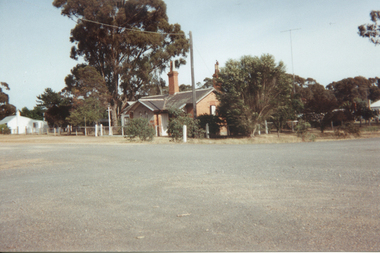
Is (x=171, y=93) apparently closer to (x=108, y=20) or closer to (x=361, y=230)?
(x=108, y=20)

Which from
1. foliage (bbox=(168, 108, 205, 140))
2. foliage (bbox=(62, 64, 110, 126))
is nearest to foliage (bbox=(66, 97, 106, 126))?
foliage (bbox=(62, 64, 110, 126))

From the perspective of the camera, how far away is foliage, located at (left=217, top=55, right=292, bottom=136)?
22.4m

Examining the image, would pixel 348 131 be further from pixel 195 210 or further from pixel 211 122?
pixel 195 210

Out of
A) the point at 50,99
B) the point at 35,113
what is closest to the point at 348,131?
the point at 50,99

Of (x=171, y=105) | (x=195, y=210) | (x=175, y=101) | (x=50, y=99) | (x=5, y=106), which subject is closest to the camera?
(x=195, y=210)

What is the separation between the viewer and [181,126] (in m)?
21.2

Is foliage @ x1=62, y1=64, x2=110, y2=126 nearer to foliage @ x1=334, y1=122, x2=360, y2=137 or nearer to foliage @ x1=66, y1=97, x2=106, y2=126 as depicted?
foliage @ x1=66, y1=97, x2=106, y2=126

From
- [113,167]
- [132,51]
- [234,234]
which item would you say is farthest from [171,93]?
[234,234]

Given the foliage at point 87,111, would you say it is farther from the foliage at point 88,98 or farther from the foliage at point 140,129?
the foliage at point 140,129

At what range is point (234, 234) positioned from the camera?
3.65 m

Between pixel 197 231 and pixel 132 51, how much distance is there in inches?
1613

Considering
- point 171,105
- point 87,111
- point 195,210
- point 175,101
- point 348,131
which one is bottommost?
point 195,210

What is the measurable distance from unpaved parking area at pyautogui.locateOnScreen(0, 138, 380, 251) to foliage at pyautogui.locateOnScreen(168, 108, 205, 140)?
1308 cm

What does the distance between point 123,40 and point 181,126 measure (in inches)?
910
